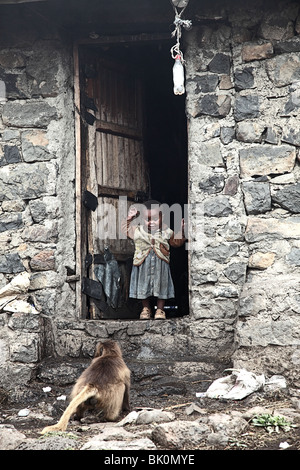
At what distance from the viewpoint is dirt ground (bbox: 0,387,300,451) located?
434cm

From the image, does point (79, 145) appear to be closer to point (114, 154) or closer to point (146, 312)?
point (114, 154)

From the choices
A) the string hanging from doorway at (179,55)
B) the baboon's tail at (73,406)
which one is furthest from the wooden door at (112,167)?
the baboon's tail at (73,406)

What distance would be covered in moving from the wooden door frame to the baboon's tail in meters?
1.96

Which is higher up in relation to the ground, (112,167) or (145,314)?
(112,167)

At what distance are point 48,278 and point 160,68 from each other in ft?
12.4

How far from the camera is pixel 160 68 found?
9188mm

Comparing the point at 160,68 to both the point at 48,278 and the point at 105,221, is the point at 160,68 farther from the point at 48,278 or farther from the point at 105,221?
the point at 48,278

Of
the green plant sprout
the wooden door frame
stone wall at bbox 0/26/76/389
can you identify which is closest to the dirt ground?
the green plant sprout

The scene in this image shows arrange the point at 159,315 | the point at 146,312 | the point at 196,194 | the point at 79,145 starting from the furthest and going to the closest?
the point at 146,312 → the point at 159,315 → the point at 79,145 → the point at 196,194

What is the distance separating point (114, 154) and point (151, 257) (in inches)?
47.4

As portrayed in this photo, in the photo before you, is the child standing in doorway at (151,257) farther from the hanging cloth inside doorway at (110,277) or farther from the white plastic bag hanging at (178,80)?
the white plastic bag hanging at (178,80)

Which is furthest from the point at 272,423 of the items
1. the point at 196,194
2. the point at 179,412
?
the point at 196,194

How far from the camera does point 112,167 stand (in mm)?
7551

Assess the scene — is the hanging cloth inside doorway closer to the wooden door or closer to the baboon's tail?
the wooden door
